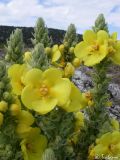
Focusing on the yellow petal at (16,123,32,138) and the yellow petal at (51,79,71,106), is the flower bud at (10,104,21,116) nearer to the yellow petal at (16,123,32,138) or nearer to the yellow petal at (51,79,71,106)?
the yellow petal at (16,123,32,138)

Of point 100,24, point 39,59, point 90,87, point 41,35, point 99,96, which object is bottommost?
point 90,87

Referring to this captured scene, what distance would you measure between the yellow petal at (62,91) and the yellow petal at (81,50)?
0.75 metres

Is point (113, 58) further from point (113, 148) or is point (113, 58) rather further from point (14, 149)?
point (14, 149)

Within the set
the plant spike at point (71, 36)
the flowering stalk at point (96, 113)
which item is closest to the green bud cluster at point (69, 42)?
the plant spike at point (71, 36)

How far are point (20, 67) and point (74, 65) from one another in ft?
2.15

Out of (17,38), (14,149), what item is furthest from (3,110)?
(17,38)

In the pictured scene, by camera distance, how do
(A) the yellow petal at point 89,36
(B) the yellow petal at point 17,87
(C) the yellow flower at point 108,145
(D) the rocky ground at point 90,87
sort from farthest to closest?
(D) the rocky ground at point 90,87
(A) the yellow petal at point 89,36
(C) the yellow flower at point 108,145
(B) the yellow petal at point 17,87

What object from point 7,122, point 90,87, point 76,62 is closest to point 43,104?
point 7,122

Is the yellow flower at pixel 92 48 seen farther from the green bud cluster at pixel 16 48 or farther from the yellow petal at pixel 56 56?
the green bud cluster at pixel 16 48

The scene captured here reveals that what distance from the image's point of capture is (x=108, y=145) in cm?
399

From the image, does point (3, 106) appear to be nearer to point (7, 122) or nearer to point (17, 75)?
point (7, 122)

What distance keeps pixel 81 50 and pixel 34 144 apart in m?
0.93

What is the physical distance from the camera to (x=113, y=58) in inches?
164

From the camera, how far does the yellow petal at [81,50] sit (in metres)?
4.16
